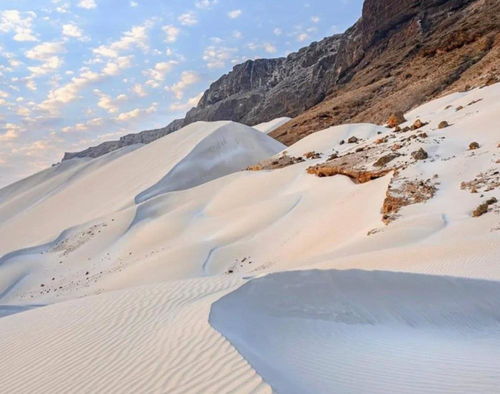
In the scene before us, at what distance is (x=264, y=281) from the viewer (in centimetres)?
686

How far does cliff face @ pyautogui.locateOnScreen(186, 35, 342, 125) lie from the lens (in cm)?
6681

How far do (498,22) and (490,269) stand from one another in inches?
1445

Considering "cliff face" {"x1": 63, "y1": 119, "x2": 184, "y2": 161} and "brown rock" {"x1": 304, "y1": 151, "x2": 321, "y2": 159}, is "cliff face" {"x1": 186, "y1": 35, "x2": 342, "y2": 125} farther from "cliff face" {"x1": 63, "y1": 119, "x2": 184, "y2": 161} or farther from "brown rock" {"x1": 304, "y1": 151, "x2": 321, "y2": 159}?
"brown rock" {"x1": 304, "y1": 151, "x2": 321, "y2": 159}

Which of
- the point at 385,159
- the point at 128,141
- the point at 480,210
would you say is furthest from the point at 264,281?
the point at 128,141

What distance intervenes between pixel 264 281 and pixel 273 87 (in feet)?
251

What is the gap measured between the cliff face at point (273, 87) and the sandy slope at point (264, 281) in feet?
139

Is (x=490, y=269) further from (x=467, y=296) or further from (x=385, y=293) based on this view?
(x=385, y=293)

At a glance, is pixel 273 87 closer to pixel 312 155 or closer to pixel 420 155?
pixel 312 155

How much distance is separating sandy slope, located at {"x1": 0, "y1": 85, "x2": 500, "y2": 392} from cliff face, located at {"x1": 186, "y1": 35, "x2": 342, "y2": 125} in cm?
4230

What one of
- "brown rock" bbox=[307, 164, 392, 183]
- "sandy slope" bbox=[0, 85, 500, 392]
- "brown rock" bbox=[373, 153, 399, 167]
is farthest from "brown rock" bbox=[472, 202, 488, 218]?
"brown rock" bbox=[373, 153, 399, 167]

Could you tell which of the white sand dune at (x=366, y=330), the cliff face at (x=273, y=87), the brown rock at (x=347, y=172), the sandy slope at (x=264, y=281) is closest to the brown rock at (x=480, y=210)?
the sandy slope at (x=264, y=281)

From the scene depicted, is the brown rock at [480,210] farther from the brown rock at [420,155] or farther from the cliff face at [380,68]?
the cliff face at [380,68]

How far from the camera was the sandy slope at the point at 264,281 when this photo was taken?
413 cm

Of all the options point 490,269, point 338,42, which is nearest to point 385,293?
point 490,269
